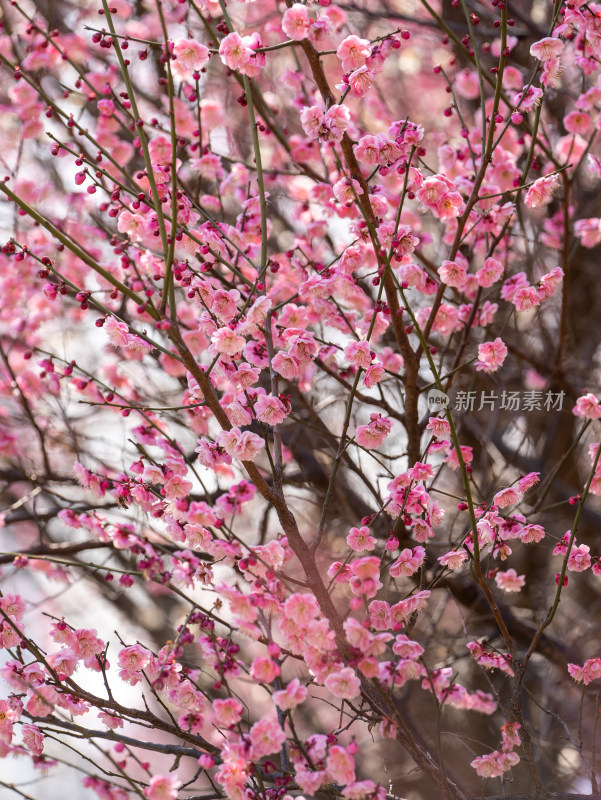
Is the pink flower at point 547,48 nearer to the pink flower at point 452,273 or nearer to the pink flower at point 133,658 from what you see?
the pink flower at point 452,273

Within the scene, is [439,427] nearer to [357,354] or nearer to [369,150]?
[357,354]

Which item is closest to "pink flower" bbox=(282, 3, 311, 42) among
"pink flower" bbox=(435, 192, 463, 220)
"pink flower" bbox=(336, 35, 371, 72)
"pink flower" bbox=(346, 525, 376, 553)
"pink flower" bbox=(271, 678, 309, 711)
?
"pink flower" bbox=(336, 35, 371, 72)

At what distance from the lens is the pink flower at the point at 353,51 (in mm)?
2439

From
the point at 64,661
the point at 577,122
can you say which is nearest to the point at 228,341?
the point at 64,661

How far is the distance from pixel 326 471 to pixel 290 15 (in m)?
2.55

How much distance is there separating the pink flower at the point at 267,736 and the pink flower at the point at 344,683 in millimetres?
175

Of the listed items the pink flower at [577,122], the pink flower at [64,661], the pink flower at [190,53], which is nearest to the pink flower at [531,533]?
the pink flower at [64,661]

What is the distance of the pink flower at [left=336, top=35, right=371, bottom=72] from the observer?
8.00 ft

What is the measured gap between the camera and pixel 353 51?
2.47 m

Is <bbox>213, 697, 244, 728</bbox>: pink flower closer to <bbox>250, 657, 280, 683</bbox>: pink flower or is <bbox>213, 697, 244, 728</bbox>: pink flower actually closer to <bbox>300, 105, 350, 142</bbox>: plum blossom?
<bbox>250, 657, 280, 683</bbox>: pink flower

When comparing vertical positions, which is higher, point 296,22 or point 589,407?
point 296,22

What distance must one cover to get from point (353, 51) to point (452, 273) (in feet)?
2.74

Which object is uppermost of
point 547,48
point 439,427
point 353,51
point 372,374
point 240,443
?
point 547,48

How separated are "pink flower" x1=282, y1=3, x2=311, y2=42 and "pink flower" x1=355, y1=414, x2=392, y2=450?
1.21 meters
